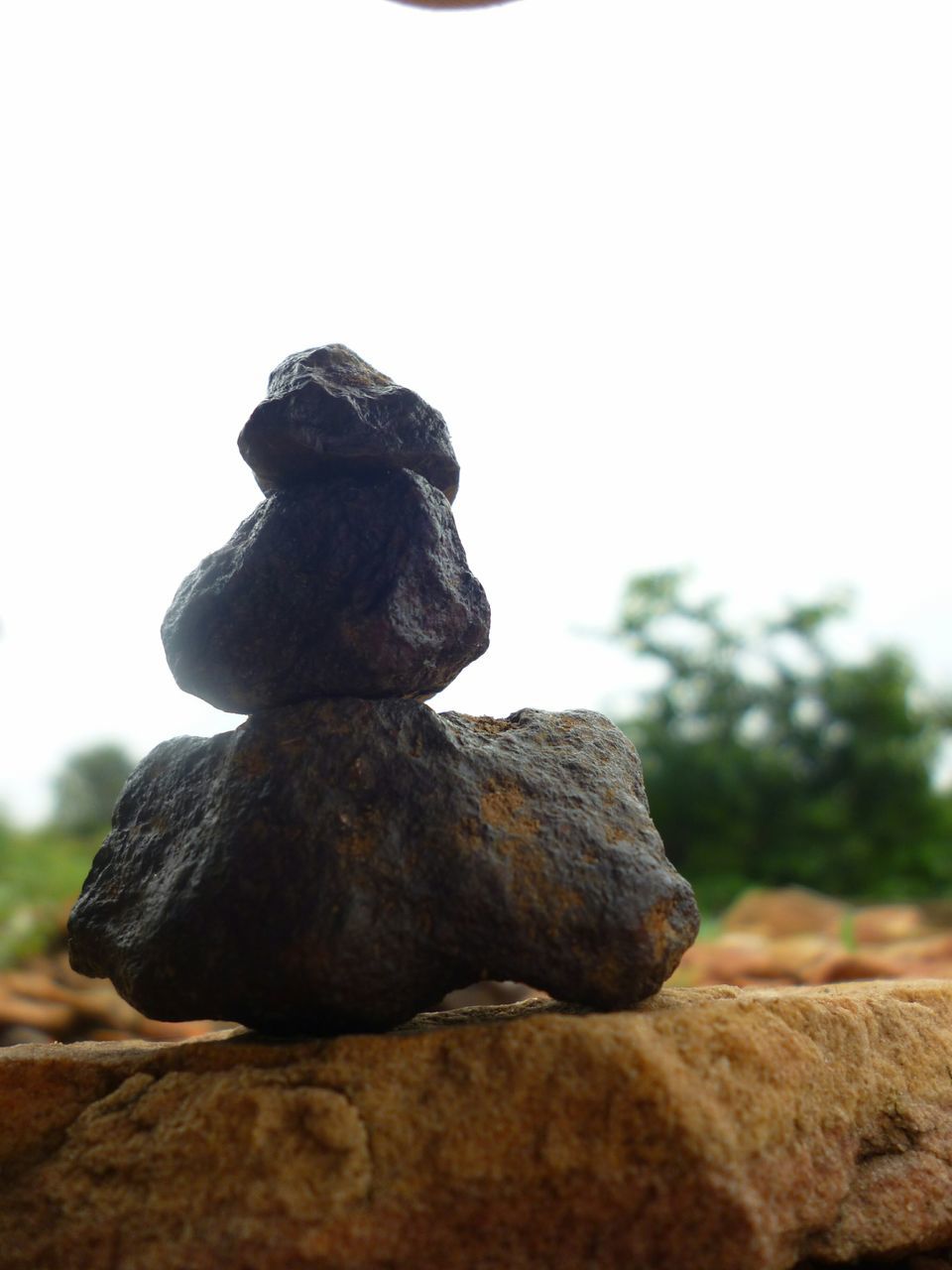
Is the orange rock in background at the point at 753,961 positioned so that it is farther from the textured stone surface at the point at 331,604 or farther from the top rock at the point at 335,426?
the top rock at the point at 335,426

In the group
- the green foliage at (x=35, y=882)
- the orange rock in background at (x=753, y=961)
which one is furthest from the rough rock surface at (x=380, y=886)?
the green foliage at (x=35, y=882)

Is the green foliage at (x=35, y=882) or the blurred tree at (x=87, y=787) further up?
the blurred tree at (x=87, y=787)

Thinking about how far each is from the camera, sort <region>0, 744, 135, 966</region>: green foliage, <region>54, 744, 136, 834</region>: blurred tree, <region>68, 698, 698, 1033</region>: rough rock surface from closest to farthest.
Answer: <region>68, 698, 698, 1033</region>: rough rock surface → <region>0, 744, 135, 966</region>: green foliage → <region>54, 744, 136, 834</region>: blurred tree

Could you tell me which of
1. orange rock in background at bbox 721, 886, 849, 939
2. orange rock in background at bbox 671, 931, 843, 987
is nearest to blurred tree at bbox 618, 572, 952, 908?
orange rock in background at bbox 721, 886, 849, 939

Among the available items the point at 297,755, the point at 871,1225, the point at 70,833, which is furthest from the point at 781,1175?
the point at 70,833

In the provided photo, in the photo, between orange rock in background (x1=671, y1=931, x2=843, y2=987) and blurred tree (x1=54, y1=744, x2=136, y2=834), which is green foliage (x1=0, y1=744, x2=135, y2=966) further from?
orange rock in background (x1=671, y1=931, x2=843, y2=987)

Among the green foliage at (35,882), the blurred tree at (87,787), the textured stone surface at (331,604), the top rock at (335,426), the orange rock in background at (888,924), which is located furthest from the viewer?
the blurred tree at (87,787)

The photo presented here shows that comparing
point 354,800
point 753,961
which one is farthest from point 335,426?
point 753,961
